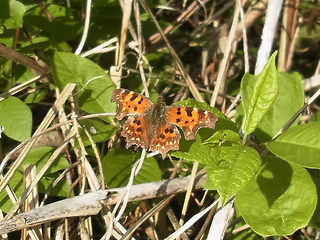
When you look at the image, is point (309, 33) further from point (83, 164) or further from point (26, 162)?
point (26, 162)

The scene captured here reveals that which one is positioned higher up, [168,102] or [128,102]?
[128,102]

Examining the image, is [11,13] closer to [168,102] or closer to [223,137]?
[168,102]

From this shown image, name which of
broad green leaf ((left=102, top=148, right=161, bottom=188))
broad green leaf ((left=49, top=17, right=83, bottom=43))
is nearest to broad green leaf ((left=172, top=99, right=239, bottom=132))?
broad green leaf ((left=102, top=148, right=161, bottom=188))

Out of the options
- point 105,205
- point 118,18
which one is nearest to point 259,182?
point 105,205

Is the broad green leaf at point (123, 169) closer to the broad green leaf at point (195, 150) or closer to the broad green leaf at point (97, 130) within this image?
the broad green leaf at point (97, 130)

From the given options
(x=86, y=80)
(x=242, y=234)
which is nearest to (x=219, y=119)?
(x=242, y=234)

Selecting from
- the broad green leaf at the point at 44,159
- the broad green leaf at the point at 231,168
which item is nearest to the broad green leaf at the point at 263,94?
the broad green leaf at the point at 231,168

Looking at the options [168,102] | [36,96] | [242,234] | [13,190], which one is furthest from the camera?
[168,102]
